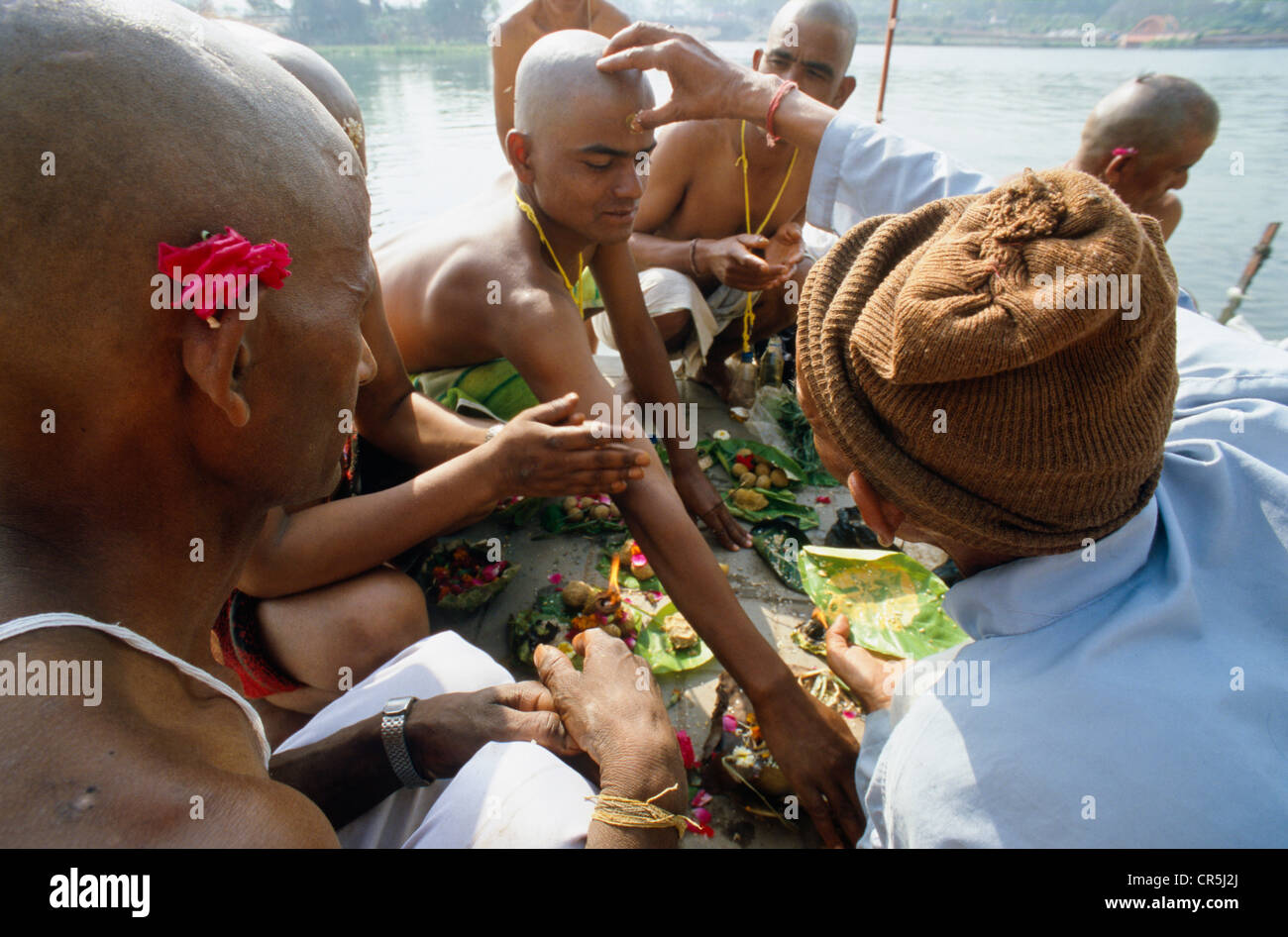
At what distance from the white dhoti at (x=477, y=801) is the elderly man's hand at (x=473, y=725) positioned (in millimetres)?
98

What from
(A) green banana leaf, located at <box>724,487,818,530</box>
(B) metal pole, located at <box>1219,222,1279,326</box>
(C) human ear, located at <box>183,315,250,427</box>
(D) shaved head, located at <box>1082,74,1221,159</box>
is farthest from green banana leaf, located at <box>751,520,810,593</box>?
(B) metal pole, located at <box>1219,222,1279,326</box>

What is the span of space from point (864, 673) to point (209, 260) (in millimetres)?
1813

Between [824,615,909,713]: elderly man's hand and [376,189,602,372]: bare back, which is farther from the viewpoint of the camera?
[376,189,602,372]: bare back

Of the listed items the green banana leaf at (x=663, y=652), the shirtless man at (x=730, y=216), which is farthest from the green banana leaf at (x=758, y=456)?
the green banana leaf at (x=663, y=652)

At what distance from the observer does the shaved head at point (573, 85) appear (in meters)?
2.79

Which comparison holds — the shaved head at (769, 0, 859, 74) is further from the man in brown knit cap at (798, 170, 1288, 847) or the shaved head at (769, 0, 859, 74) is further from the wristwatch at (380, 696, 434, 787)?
the wristwatch at (380, 696, 434, 787)

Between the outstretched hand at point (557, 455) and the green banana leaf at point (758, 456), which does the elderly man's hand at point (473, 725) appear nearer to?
the outstretched hand at point (557, 455)

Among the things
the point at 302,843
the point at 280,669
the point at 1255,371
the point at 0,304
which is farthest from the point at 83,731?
the point at 1255,371

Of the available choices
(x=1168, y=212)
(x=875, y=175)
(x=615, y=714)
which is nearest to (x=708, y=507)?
(x=875, y=175)

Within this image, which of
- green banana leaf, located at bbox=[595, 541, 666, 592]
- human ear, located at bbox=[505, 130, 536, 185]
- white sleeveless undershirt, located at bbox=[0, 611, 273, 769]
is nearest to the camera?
white sleeveless undershirt, located at bbox=[0, 611, 273, 769]

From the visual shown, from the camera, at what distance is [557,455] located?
230cm

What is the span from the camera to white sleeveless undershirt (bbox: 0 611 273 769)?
39.8 inches

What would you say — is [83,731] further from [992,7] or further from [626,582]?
[992,7]

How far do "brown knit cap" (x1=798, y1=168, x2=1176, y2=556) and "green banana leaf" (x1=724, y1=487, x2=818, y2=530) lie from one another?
7.02ft
